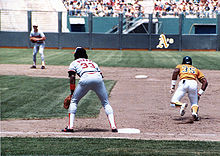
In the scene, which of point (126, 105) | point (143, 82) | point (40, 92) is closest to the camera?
point (126, 105)

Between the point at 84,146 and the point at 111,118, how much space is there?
5.89 ft

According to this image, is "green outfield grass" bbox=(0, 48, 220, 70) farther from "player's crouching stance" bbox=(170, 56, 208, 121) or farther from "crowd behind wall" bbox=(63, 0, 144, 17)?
"player's crouching stance" bbox=(170, 56, 208, 121)

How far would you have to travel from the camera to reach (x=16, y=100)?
40.0 feet

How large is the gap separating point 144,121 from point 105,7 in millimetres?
32189

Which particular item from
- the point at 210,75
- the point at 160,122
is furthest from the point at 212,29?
the point at 160,122

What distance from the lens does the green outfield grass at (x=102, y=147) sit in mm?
5820

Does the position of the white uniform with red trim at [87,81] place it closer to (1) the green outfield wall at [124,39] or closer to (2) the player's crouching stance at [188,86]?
(2) the player's crouching stance at [188,86]

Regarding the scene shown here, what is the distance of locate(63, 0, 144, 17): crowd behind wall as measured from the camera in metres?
39.1

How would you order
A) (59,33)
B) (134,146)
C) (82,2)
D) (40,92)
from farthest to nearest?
(82,2)
(59,33)
(40,92)
(134,146)

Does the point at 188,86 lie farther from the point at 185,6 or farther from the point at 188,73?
the point at 185,6

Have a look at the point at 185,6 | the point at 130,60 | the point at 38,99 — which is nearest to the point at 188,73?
the point at 38,99

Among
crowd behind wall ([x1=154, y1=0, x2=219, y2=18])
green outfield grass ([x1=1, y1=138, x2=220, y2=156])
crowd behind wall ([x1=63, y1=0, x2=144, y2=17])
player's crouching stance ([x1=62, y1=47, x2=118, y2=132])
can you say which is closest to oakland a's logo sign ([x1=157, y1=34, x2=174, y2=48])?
crowd behind wall ([x1=63, y1=0, x2=144, y2=17])

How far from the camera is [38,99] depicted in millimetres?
12461

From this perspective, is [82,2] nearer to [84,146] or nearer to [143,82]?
[143,82]
